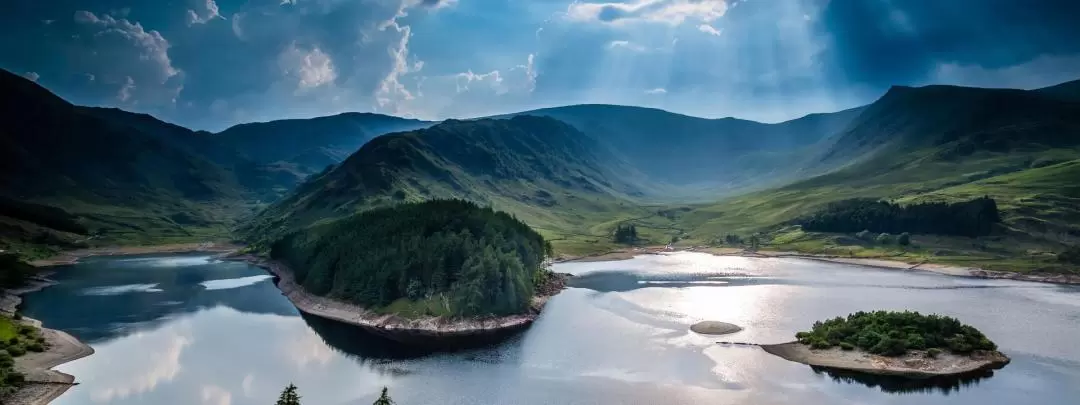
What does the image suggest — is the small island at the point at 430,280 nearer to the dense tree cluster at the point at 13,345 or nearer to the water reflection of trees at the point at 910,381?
the dense tree cluster at the point at 13,345

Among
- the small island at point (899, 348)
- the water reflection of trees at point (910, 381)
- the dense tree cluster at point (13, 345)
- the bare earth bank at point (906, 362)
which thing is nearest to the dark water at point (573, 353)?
the water reflection of trees at point (910, 381)

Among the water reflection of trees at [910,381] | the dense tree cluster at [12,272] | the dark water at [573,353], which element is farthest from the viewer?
the dense tree cluster at [12,272]

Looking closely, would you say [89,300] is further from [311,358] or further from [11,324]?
[311,358]

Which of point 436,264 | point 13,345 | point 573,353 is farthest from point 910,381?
point 13,345

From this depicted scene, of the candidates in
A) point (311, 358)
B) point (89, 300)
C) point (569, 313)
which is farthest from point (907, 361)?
point (89, 300)

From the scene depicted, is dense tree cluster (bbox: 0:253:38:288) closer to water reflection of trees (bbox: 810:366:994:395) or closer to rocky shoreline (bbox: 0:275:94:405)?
rocky shoreline (bbox: 0:275:94:405)

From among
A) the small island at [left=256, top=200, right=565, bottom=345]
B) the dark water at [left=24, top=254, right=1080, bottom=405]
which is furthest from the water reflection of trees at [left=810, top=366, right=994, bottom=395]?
the small island at [left=256, top=200, right=565, bottom=345]

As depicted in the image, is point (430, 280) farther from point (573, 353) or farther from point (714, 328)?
point (714, 328)
